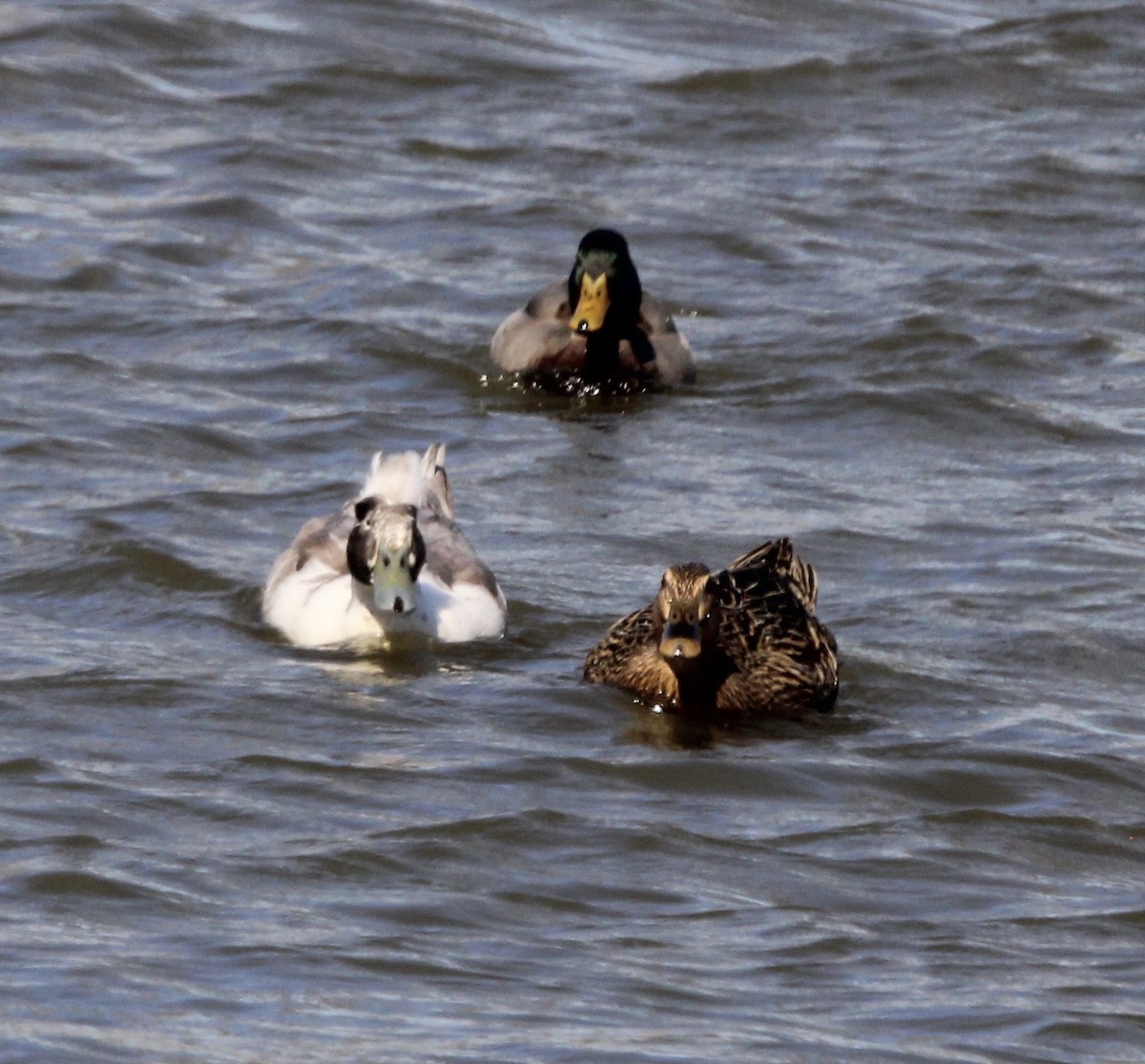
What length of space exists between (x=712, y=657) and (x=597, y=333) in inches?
216

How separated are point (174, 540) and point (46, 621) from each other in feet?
3.90

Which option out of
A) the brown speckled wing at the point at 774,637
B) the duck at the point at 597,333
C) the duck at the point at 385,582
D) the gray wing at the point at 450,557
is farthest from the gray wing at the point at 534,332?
the brown speckled wing at the point at 774,637

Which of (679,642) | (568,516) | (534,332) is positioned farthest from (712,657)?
(534,332)

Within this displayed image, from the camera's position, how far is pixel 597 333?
15.8 metres

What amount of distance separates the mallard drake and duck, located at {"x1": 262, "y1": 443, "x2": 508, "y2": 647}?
65cm

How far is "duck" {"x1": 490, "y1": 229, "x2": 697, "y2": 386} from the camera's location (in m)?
15.6

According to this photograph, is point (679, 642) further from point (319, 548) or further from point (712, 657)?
point (319, 548)

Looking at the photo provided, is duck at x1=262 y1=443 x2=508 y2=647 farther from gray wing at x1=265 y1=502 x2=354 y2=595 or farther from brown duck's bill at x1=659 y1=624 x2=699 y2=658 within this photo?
brown duck's bill at x1=659 y1=624 x2=699 y2=658

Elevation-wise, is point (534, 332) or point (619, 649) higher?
point (534, 332)

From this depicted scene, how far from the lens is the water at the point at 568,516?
7594mm

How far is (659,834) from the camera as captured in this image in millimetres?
8875

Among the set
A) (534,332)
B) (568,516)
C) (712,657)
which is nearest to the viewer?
(712,657)

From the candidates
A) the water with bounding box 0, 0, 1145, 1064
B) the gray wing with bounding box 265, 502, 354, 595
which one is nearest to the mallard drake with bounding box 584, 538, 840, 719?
the water with bounding box 0, 0, 1145, 1064

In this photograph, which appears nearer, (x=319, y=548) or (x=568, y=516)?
(x=319, y=548)
